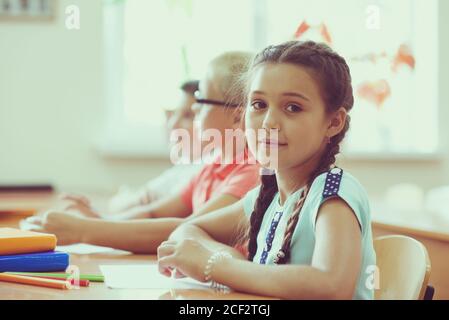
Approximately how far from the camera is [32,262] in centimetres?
101

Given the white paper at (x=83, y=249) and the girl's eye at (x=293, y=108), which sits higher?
the girl's eye at (x=293, y=108)

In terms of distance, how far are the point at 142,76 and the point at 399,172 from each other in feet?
3.67

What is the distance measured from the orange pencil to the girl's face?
29 cm

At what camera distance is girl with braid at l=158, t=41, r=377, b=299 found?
32.5 inches

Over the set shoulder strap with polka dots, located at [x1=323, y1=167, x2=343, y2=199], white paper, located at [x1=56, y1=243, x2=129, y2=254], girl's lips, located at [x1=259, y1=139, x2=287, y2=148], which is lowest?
white paper, located at [x1=56, y1=243, x2=129, y2=254]

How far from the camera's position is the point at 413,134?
3.18m

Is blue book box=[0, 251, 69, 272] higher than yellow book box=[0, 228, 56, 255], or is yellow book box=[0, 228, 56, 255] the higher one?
yellow book box=[0, 228, 56, 255]

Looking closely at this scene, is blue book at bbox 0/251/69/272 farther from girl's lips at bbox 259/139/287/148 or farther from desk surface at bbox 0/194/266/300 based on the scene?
girl's lips at bbox 259/139/287/148

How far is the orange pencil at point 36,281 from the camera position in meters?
0.93

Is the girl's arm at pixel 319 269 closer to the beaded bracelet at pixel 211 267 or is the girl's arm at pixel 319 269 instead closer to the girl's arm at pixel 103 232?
the beaded bracelet at pixel 211 267

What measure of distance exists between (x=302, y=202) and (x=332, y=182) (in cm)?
6

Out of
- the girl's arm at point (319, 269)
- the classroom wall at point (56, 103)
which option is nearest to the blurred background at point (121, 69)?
the classroom wall at point (56, 103)

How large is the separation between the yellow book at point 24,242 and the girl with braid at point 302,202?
17 centimetres

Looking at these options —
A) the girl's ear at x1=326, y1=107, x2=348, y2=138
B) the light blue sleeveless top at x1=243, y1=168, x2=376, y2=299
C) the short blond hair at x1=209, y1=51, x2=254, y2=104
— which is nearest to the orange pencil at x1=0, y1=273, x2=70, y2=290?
the light blue sleeveless top at x1=243, y1=168, x2=376, y2=299
